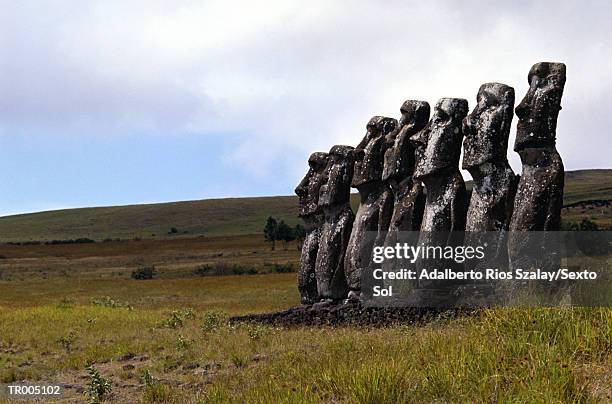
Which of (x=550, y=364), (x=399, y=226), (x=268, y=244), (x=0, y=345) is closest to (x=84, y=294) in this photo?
(x=0, y=345)

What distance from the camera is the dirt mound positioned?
16250 millimetres

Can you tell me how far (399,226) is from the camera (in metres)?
17.9

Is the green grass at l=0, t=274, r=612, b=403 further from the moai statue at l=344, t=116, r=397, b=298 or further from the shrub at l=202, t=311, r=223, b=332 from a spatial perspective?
the moai statue at l=344, t=116, r=397, b=298

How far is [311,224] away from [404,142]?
172 inches

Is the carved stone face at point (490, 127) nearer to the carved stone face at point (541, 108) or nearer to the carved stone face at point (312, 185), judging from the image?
the carved stone face at point (541, 108)

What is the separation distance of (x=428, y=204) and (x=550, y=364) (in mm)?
9250

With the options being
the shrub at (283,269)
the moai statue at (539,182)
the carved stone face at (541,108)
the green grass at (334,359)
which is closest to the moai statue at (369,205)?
the green grass at (334,359)

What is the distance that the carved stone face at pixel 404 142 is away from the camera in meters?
18.4

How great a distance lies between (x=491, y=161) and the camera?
1599 cm

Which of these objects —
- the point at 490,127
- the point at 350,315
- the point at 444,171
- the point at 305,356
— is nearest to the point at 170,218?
the point at 350,315

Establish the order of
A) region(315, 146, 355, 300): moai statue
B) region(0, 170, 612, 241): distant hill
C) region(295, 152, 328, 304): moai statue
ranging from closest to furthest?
region(315, 146, 355, 300): moai statue
region(295, 152, 328, 304): moai statue
region(0, 170, 612, 241): distant hill

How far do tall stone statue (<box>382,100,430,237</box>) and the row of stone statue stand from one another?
0.02 m

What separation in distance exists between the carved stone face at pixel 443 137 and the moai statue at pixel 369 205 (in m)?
1.84

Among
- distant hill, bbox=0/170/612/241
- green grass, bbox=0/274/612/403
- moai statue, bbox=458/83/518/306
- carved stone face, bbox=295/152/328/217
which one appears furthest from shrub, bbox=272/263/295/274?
distant hill, bbox=0/170/612/241
